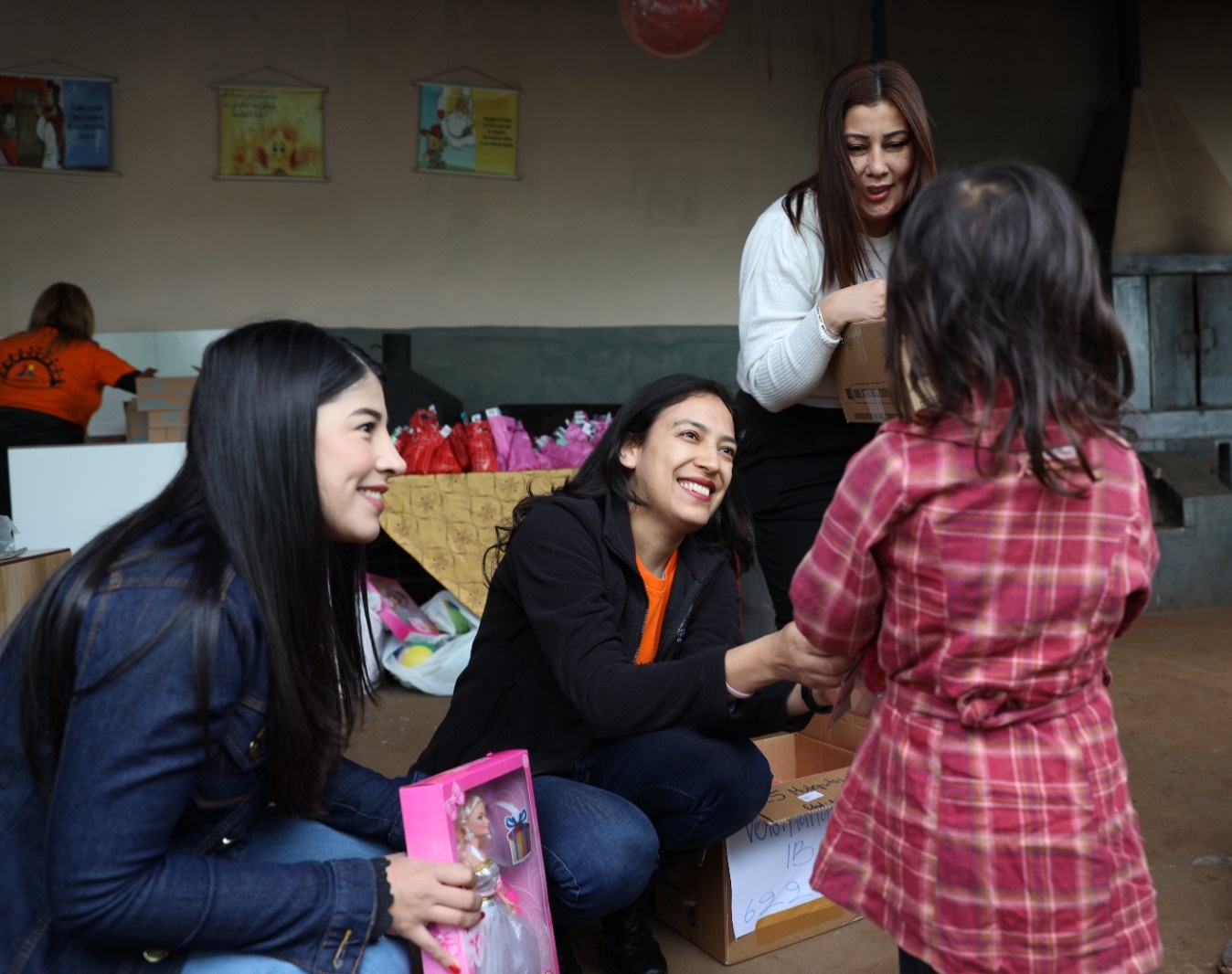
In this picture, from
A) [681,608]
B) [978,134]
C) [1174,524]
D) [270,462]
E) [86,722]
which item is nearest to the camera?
[86,722]

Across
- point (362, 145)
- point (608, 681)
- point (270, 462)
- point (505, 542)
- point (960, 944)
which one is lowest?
point (960, 944)

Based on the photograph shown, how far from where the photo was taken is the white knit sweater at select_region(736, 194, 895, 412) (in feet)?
6.91

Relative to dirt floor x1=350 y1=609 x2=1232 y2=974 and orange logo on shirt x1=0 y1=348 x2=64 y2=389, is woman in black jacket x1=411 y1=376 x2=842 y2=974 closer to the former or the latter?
dirt floor x1=350 y1=609 x2=1232 y2=974

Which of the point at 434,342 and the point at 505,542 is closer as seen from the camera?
the point at 505,542

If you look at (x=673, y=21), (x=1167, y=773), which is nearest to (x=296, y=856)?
(x=1167, y=773)

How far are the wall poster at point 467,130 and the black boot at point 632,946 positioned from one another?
4.70m

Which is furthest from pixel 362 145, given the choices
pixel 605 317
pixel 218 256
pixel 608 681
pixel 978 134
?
pixel 608 681

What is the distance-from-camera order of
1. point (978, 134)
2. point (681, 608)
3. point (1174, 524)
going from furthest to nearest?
1. point (978, 134)
2. point (1174, 524)
3. point (681, 608)

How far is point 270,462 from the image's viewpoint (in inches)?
49.4

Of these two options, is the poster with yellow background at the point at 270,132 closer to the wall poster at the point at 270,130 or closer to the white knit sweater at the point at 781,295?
the wall poster at the point at 270,130

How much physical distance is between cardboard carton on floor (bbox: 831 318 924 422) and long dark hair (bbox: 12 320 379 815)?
0.90m

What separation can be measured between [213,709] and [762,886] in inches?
49.4

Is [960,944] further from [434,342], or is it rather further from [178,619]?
[434,342]

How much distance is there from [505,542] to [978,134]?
5737 millimetres
